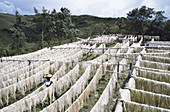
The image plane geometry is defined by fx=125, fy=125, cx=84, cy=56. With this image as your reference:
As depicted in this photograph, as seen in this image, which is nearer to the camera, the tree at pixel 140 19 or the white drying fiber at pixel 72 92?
the white drying fiber at pixel 72 92

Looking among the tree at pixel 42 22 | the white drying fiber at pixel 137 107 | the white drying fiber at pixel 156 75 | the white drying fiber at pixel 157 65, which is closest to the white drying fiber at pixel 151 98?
the white drying fiber at pixel 137 107

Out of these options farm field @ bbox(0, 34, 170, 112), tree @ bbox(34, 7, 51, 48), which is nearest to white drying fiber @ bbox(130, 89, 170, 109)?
farm field @ bbox(0, 34, 170, 112)

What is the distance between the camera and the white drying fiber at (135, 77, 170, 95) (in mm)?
4582

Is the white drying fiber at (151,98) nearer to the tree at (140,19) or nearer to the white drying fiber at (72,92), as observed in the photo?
the white drying fiber at (72,92)

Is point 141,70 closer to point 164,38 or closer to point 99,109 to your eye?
point 99,109

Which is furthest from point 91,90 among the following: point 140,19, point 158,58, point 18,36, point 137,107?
point 140,19

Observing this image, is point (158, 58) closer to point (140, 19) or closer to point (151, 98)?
point (151, 98)

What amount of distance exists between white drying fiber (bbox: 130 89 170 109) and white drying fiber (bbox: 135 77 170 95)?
770mm

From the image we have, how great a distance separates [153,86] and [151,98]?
84 cm

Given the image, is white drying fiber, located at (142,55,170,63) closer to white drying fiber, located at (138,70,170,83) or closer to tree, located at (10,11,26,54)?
white drying fiber, located at (138,70,170,83)

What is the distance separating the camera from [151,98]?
4.11 metres

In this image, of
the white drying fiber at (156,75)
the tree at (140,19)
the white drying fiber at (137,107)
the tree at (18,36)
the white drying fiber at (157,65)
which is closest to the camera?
the white drying fiber at (137,107)

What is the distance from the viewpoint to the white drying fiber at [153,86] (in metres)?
4.58

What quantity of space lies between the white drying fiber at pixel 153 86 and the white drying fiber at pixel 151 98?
2.52 feet
